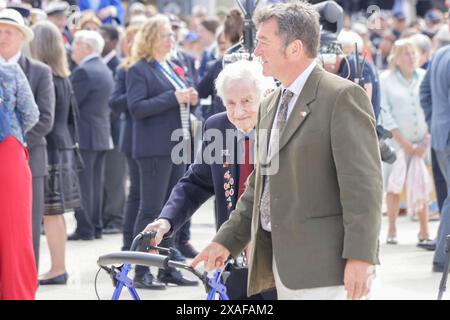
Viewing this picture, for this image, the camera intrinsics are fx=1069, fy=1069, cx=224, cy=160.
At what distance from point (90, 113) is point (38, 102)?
119 inches

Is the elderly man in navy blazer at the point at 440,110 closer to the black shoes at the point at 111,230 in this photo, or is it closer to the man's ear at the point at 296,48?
the black shoes at the point at 111,230

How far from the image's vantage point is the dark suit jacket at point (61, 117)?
8.69 meters

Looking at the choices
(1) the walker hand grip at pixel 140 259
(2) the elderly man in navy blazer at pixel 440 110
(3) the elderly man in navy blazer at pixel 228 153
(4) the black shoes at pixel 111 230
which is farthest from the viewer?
(4) the black shoes at pixel 111 230

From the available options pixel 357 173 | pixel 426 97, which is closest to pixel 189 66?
pixel 426 97

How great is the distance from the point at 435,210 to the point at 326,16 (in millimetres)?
5189

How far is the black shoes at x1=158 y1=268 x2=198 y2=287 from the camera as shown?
8.65 meters

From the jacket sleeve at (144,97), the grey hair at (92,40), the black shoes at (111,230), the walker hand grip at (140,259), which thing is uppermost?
the grey hair at (92,40)

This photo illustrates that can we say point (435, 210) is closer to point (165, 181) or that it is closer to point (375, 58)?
point (165, 181)

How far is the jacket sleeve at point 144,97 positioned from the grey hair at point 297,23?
4.39 m

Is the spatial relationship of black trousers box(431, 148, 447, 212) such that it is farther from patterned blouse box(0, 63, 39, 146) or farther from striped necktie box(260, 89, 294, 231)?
striped necktie box(260, 89, 294, 231)

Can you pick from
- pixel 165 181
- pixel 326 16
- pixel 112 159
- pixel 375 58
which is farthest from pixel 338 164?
pixel 375 58

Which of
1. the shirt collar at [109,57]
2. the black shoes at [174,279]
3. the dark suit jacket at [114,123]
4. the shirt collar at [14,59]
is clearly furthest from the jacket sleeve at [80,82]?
the shirt collar at [14,59]

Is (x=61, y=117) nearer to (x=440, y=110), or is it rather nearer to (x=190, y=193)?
(x=440, y=110)

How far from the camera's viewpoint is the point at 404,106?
10.9 meters
